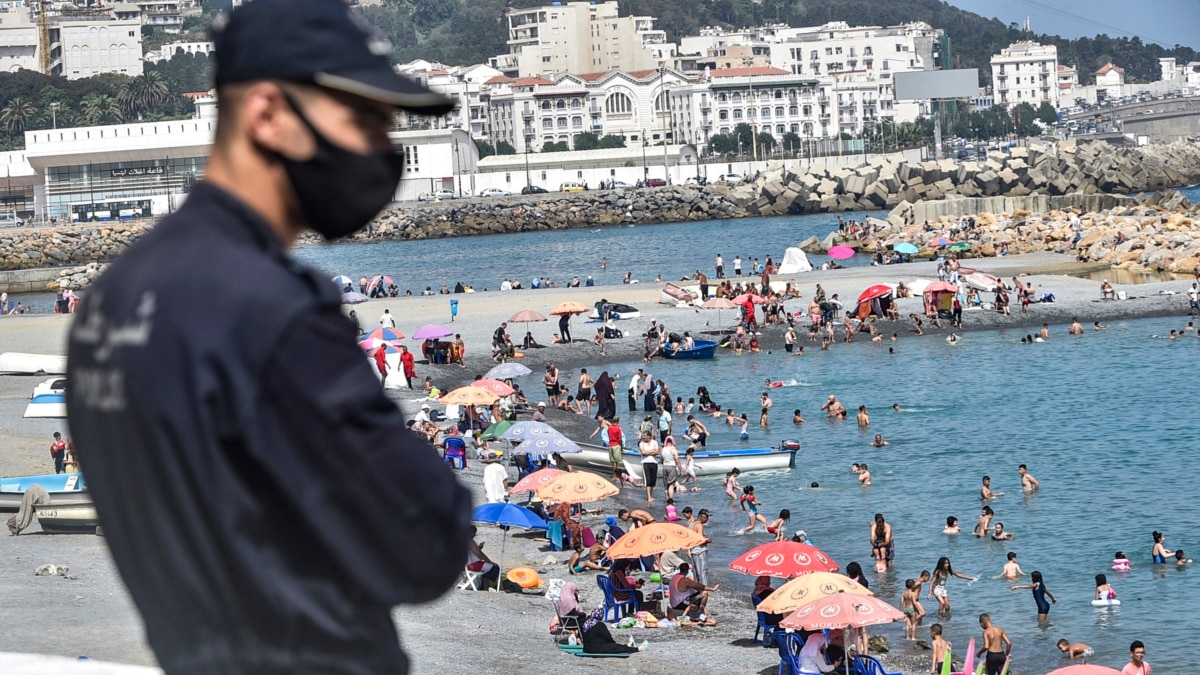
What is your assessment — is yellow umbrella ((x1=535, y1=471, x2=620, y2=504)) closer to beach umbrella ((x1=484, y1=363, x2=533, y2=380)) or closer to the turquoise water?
the turquoise water

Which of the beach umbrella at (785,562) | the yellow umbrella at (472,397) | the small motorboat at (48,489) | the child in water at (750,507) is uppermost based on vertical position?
the small motorboat at (48,489)

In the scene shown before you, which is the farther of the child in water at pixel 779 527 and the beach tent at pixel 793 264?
the beach tent at pixel 793 264

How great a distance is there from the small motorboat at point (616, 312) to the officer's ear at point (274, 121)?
4163cm

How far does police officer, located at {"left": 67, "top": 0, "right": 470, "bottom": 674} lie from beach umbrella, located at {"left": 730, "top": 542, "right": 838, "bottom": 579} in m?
14.8

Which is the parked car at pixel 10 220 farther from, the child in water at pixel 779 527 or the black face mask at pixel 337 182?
the black face mask at pixel 337 182

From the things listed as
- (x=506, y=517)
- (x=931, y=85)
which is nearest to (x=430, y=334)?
(x=506, y=517)

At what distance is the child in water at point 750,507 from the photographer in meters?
21.8

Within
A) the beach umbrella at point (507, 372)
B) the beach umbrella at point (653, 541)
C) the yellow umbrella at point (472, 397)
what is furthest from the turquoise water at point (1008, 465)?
the beach umbrella at point (507, 372)

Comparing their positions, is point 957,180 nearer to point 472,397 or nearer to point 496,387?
point 496,387

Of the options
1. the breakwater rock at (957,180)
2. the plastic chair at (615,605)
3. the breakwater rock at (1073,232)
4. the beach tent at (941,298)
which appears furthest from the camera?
the breakwater rock at (957,180)

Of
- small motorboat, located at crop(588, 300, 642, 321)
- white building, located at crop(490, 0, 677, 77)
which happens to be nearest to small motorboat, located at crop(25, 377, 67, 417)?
small motorboat, located at crop(588, 300, 642, 321)

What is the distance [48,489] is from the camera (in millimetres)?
19547

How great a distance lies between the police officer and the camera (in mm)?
1488

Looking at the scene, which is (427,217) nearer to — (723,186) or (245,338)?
(723,186)
